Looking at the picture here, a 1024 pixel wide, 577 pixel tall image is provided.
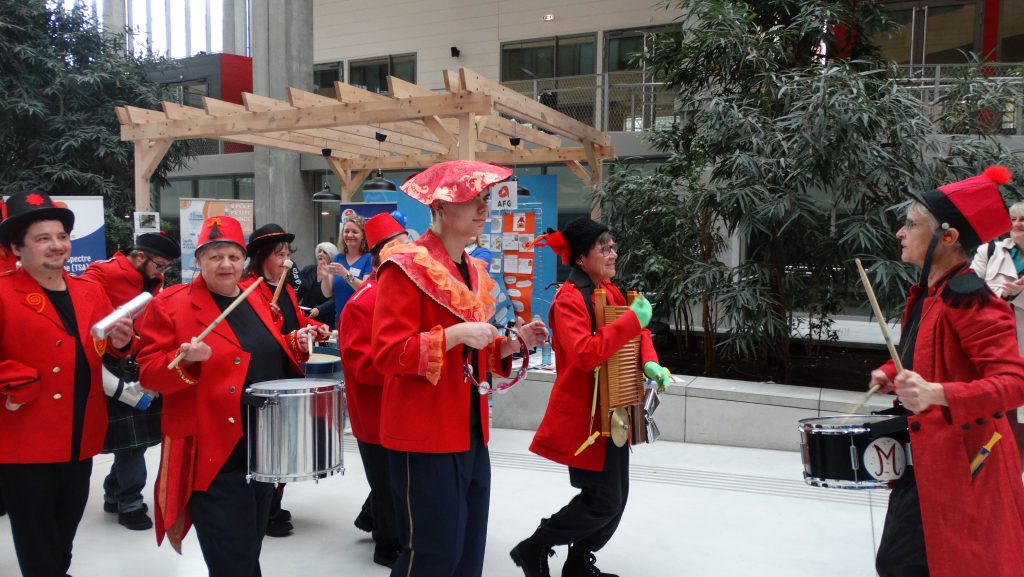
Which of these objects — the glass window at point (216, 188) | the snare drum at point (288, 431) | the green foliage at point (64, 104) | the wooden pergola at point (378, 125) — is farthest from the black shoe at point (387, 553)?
the glass window at point (216, 188)

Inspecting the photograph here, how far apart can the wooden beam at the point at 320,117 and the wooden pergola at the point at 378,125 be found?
10mm

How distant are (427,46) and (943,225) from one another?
16.8 meters

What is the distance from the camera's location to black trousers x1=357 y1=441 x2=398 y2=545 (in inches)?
155

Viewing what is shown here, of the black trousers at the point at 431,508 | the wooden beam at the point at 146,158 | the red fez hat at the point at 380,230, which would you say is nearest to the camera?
the black trousers at the point at 431,508

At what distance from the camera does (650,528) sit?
4559 millimetres

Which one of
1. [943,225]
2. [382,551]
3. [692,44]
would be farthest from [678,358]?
[943,225]

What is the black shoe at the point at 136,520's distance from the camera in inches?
180

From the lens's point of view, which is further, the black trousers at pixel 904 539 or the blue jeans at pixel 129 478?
the blue jeans at pixel 129 478

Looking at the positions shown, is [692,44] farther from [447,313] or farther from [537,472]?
[447,313]

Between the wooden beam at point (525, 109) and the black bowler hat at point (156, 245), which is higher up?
the wooden beam at point (525, 109)

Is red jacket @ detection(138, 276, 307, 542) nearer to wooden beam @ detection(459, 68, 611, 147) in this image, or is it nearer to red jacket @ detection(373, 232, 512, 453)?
red jacket @ detection(373, 232, 512, 453)

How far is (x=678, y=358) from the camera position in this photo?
8.70 metres

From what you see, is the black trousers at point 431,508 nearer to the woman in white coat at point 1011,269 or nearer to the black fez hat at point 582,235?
the black fez hat at point 582,235

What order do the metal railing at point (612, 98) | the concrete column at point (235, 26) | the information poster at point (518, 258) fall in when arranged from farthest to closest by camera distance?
the concrete column at point (235, 26) < the metal railing at point (612, 98) < the information poster at point (518, 258)
